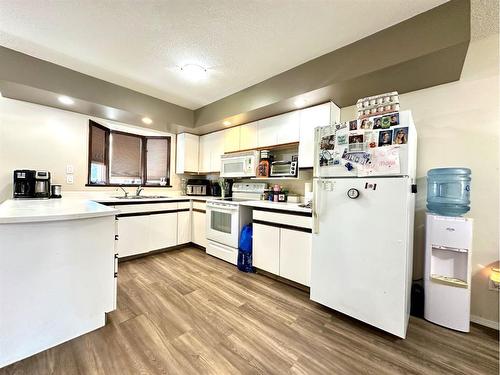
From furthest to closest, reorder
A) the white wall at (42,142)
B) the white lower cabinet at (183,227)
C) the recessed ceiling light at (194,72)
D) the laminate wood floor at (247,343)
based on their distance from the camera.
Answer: the white lower cabinet at (183,227) < the white wall at (42,142) < the recessed ceiling light at (194,72) < the laminate wood floor at (247,343)

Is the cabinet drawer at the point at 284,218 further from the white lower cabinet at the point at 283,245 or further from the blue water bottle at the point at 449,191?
the blue water bottle at the point at 449,191

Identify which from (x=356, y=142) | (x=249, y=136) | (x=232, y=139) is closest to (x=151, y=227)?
(x=232, y=139)

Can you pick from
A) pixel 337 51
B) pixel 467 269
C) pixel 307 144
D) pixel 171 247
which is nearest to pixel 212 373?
pixel 467 269

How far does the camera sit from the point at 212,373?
49.9 inches

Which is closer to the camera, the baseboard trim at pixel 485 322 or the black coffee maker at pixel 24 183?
the baseboard trim at pixel 485 322

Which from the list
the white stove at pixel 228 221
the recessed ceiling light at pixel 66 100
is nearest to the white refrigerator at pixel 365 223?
the white stove at pixel 228 221

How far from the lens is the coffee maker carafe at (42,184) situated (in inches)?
99.7

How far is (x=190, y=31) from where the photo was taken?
1.81m

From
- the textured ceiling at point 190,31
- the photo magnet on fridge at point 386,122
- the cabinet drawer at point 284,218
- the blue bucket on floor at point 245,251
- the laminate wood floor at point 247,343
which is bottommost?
the laminate wood floor at point 247,343

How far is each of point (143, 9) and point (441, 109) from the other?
2.77 meters

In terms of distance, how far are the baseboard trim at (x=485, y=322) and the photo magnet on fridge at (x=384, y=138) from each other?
5.82ft

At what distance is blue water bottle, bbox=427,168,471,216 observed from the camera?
1815 millimetres

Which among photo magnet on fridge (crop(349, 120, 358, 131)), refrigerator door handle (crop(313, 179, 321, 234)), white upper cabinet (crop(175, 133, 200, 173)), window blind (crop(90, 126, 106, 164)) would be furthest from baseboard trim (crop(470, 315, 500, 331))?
window blind (crop(90, 126, 106, 164))

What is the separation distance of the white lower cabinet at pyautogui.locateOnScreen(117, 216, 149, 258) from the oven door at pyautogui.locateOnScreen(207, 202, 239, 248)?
37.7 inches
